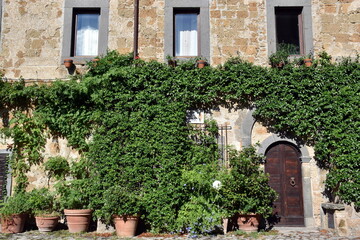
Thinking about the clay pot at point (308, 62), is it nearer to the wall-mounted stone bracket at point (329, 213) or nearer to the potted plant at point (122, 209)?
the wall-mounted stone bracket at point (329, 213)

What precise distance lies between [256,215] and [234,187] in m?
0.74

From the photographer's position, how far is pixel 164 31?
8.24m

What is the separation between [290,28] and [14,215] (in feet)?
25.6

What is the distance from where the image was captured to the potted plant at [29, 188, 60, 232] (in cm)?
704

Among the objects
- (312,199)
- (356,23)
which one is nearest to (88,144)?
(312,199)

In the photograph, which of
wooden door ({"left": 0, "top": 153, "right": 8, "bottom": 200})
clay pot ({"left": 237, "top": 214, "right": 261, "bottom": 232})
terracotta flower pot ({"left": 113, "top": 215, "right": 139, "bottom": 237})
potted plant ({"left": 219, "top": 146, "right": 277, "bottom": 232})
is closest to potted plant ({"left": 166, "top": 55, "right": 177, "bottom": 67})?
potted plant ({"left": 219, "top": 146, "right": 277, "bottom": 232})

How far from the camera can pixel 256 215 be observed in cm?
693

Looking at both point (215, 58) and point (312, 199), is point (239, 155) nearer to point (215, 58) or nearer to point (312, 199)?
point (312, 199)

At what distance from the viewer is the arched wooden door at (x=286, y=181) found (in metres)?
7.55

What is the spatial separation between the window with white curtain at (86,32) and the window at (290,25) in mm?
4352

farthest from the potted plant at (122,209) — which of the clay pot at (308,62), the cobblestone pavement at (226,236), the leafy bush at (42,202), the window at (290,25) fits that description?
the clay pot at (308,62)

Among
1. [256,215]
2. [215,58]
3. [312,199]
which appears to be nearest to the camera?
[256,215]

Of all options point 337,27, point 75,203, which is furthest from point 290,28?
point 75,203

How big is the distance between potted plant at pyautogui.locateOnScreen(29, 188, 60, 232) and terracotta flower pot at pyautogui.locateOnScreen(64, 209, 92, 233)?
1.04 feet
